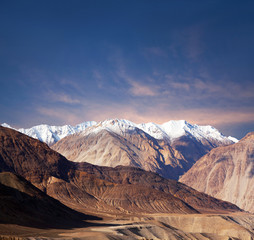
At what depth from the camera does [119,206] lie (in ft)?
650

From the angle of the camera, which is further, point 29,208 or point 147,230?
point 29,208

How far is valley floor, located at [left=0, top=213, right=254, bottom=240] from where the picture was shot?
3391 inches

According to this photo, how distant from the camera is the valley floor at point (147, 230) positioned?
8612cm

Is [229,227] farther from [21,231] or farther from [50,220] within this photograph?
[21,231]

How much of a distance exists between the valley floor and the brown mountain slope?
7314 millimetres

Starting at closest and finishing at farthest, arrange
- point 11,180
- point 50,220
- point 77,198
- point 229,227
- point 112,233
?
1. point 112,233
2. point 50,220
3. point 11,180
4. point 229,227
5. point 77,198

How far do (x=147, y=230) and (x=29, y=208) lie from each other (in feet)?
118

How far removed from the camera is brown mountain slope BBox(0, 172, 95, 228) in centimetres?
10393

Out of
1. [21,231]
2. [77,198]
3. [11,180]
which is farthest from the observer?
[77,198]

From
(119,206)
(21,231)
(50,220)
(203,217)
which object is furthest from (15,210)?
(119,206)

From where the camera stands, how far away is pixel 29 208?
117875 mm

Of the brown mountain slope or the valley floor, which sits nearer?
the valley floor

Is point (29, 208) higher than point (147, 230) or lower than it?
higher

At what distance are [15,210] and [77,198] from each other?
279 feet
